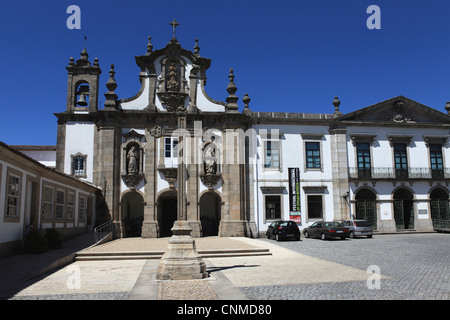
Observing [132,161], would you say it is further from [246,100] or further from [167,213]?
[246,100]

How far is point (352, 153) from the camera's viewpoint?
29234 millimetres

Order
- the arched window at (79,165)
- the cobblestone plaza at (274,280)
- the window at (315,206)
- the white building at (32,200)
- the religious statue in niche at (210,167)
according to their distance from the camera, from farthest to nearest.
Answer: the window at (315,206), the religious statue in niche at (210,167), the arched window at (79,165), the white building at (32,200), the cobblestone plaza at (274,280)

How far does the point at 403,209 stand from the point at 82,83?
24.9 metres

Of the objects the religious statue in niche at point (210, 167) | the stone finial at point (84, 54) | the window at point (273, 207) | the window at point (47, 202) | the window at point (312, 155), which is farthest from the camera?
the window at point (312, 155)

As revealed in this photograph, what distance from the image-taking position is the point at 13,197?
14883mm

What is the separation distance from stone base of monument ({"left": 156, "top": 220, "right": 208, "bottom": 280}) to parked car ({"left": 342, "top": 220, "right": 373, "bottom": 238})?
17.1 meters

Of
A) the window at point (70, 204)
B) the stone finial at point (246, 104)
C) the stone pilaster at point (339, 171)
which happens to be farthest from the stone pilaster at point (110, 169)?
the stone pilaster at point (339, 171)

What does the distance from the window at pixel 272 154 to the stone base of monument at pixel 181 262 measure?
17.6 m

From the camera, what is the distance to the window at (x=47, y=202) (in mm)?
17712

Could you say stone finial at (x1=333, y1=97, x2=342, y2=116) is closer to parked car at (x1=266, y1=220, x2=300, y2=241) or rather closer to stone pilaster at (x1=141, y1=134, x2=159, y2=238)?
parked car at (x1=266, y1=220, x2=300, y2=241)

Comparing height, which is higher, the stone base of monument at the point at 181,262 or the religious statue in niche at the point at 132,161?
the religious statue in niche at the point at 132,161

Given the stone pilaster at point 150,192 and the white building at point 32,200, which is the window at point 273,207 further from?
the white building at point 32,200
